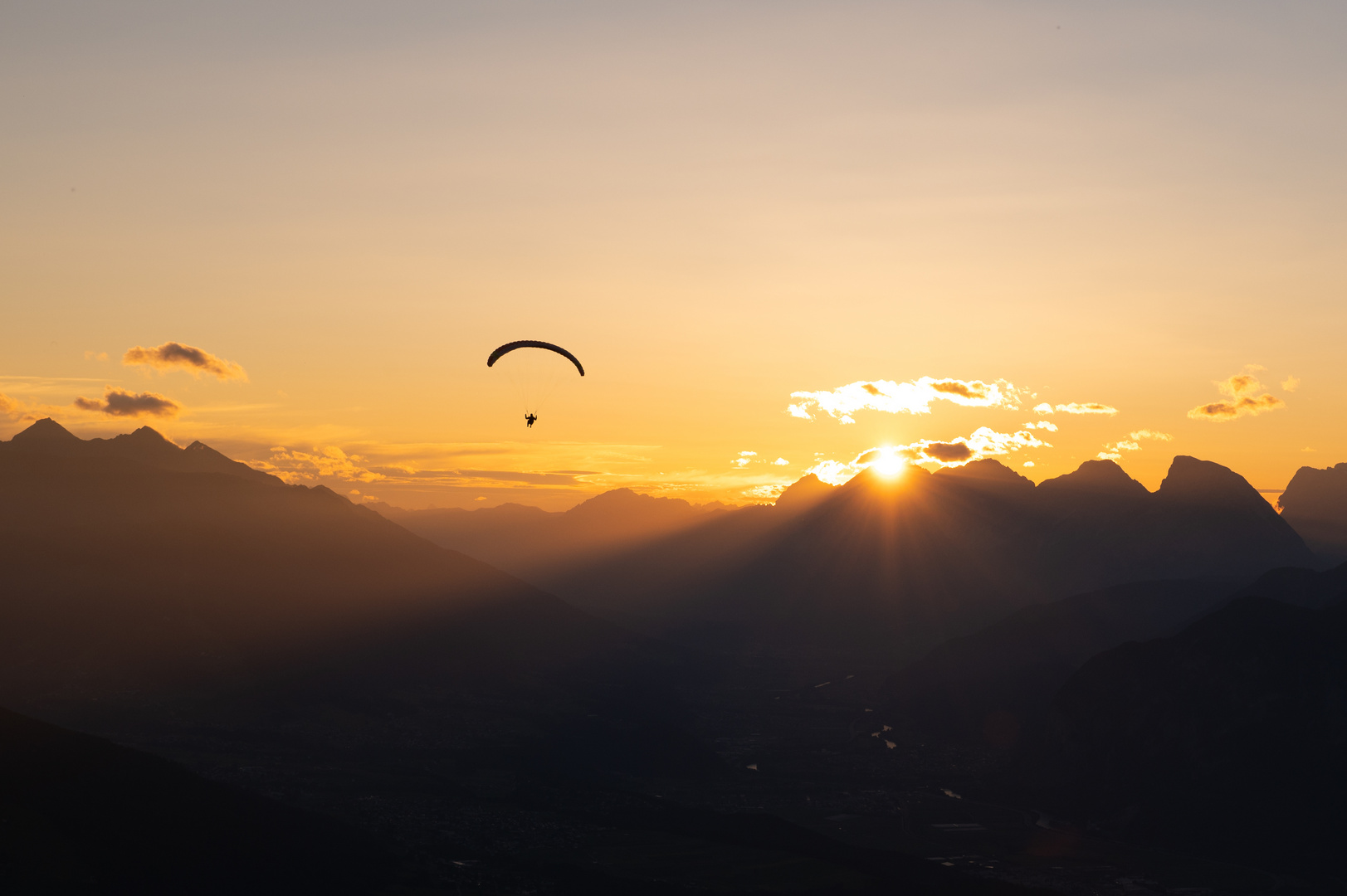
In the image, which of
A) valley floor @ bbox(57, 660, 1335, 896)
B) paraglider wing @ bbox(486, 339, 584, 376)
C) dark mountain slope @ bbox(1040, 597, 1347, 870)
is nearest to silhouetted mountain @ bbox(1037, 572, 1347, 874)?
dark mountain slope @ bbox(1040, 597, 1347, 870)

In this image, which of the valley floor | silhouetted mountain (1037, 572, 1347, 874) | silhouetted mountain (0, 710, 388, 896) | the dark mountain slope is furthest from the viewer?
the dark mountain slope

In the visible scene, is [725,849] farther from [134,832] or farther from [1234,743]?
[134,832]

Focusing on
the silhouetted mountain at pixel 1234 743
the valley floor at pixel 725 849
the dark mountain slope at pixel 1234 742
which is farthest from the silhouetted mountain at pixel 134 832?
the silhouetted mountain at pixel 1234 743

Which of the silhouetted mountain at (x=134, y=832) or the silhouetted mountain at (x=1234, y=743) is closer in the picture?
the silhouetted mountain at (x=134, y=832)

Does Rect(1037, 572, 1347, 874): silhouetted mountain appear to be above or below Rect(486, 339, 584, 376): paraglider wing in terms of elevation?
below

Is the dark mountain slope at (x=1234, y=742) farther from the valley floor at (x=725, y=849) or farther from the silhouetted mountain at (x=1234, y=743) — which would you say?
the valley floor at (x=725, y=849)

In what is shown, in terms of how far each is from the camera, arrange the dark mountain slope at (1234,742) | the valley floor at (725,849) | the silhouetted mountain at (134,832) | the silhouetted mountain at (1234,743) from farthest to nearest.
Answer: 1. the dark mountain slope at (1234,742)
2. the silhouetted mountain at (1234,743)
3. the valley floor at (725,849)
4. the silhouetted mountain at (134,832)

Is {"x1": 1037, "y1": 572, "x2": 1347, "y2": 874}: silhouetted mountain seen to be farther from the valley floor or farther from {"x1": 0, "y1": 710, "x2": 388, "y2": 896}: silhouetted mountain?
{"x1": 0, "y1": 710, "x2": 388, "y2": 896}: silhouetted mountain
